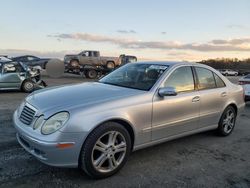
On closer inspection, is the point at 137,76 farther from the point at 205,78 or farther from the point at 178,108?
the point at 205,78

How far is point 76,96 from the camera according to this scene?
4.27 m

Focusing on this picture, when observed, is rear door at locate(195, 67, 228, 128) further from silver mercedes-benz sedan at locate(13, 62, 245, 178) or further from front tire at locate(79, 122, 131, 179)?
front tire at locate(79, 122, 131, 179)

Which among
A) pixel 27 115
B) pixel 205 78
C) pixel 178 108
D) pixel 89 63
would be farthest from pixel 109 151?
pixel 89 63

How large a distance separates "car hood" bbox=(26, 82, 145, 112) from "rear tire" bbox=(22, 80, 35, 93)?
30.0 feet

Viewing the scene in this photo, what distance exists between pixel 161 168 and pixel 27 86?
33.5ft

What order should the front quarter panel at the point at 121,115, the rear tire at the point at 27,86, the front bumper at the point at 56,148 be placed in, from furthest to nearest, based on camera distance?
the rear tire at the point at 27,86
the front quarter panel at the point at 121,115
the front bumper at the point at 56,148

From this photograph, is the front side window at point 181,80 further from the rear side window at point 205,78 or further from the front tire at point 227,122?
the front tire at point 227,122

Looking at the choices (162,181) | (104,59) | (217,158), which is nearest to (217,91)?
(217,158)

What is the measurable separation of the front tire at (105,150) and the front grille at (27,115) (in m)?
0.82

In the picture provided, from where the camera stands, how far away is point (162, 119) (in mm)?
4746

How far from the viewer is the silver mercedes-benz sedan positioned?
377 centimetres

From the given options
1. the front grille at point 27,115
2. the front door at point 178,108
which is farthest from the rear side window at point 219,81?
the front grille at point 27,115

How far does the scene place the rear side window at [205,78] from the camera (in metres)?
5.66

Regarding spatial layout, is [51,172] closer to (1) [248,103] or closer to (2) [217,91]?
(2) [217,91]
